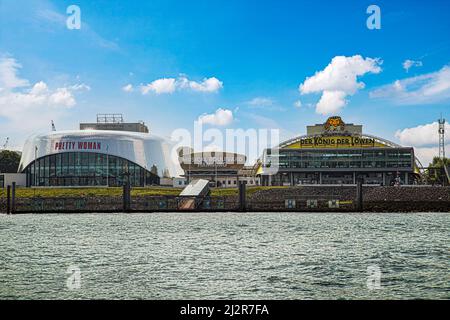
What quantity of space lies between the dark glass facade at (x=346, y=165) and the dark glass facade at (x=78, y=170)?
125 ft

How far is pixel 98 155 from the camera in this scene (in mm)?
136375

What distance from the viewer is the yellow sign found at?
447 feet

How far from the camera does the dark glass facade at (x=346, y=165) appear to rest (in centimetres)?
13438

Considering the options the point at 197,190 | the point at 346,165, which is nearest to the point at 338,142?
the point at 346,165

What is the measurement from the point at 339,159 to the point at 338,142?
14.3ft

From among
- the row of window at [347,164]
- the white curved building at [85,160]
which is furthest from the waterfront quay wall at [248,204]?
the white curved building at [85,160]

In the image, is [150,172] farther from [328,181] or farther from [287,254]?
[287,254]

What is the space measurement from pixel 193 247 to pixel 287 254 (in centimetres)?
654

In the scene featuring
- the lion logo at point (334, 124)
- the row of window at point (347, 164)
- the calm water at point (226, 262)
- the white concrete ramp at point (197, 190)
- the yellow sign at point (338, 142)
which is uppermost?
the lion logo at point (334, 124)

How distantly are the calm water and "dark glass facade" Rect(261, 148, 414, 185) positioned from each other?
8683cm

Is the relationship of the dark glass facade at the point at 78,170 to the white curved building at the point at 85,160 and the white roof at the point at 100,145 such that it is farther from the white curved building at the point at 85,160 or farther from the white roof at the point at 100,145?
the white roof at the point at 100,145

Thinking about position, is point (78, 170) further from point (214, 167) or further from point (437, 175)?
point (437, 175)

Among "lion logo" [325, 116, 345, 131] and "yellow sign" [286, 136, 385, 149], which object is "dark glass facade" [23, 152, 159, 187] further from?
"lion logo" [325, 116, 345, 131]
